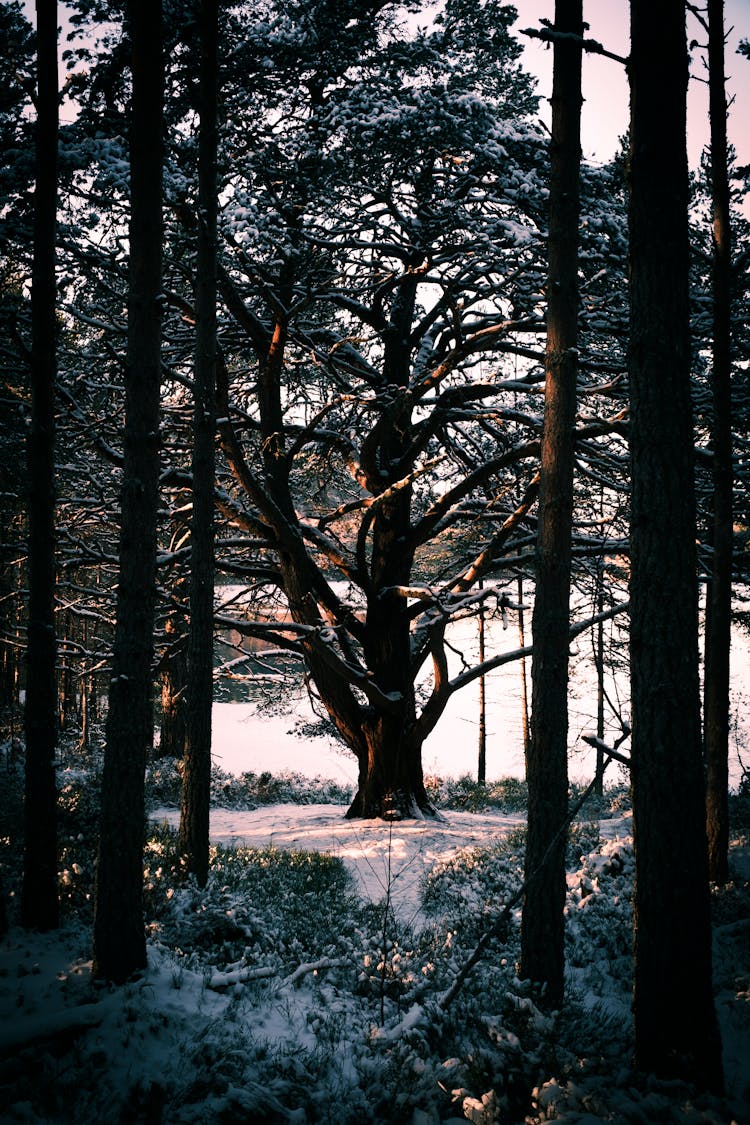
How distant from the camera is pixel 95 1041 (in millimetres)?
4102

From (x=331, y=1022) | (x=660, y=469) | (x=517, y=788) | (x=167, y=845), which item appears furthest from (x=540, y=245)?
(x=517, y=788)

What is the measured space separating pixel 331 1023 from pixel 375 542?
9.44 m

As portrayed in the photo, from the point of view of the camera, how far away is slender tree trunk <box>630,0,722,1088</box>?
379 centimetres

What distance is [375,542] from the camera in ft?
44.1

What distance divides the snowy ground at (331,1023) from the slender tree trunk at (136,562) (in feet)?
1.65

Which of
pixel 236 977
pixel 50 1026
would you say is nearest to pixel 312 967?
pixel 236 977

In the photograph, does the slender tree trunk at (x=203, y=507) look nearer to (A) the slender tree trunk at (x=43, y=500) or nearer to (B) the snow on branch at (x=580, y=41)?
(A) the slender tree trunk at (x=43, y=500)

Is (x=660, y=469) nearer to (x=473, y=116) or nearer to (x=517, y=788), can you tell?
(x=473, y=116)

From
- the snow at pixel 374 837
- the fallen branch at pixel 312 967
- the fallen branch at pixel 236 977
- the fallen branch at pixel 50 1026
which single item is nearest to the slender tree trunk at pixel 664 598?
the fallen branch at pixel 312 967

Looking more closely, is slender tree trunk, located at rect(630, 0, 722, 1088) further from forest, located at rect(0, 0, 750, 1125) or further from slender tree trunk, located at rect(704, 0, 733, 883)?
slender tree trunk, located at rect(704, 0, 733, 883)

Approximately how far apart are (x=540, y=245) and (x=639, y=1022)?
27.5 feet

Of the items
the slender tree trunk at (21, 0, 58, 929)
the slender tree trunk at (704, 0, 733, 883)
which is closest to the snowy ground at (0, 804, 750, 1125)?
the slender tree trunk at (21, 0, 58, 929)

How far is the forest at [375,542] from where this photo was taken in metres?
3.93

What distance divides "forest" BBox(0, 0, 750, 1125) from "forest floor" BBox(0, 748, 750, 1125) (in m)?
0.03
